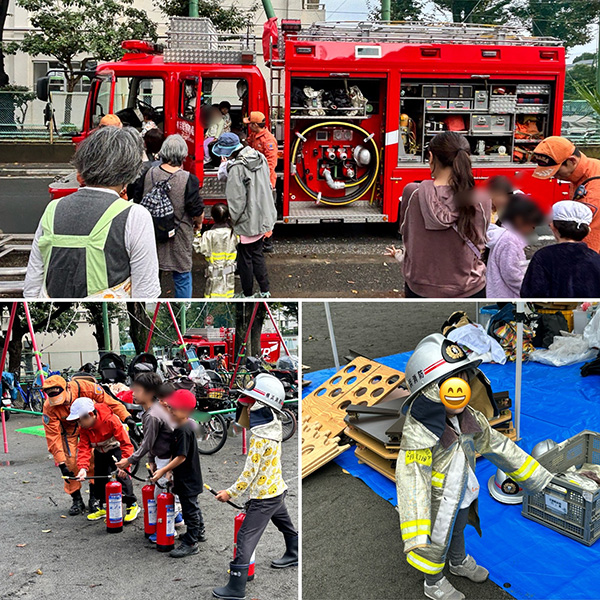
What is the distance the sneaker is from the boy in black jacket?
0.45m

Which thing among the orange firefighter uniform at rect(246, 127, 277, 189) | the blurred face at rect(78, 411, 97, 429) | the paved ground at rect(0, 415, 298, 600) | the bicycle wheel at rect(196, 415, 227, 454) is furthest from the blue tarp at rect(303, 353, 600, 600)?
the orange firefighter uniform at rect(246, 127, 277, 189)

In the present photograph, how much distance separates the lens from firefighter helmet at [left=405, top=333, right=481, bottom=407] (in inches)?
139

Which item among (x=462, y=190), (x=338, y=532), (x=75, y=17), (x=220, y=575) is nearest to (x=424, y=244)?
(x=462, y=190)

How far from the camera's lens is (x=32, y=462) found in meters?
5.44

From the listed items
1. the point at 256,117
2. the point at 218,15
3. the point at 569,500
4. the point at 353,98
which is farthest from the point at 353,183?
the point at 218,15

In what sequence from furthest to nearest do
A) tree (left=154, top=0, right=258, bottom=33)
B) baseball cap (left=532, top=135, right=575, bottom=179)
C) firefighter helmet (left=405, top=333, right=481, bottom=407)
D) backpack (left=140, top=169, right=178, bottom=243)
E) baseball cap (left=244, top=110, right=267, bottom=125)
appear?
tree (left=154, top=0, right=258, bottom=33) → baseball cap (left=244, top=110, right=267, bottom=125) → backpack (left=140, top=169, right=178, bottom=243) → baseball cap (left=532, top=135, right=575, bottom=179) → firefighter helmet (left=405, top=333, right=481, bottom=407)

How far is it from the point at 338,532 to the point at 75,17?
21.1 m

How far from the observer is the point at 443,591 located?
→ 3.84 m

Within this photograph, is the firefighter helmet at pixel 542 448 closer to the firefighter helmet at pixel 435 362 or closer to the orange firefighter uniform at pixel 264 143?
the firefighter helmet at pixel 435 362

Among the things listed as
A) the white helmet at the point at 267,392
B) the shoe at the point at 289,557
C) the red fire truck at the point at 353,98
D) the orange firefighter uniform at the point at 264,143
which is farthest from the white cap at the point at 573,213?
the red fire truck at the point at 353,98

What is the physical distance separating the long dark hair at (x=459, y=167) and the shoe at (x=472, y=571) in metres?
1.87

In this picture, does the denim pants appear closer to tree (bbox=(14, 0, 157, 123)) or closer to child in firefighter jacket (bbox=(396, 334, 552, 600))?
child in firefighter jacket (bbox=(396, 334, 552, 600))

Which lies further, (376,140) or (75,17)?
(75,17)

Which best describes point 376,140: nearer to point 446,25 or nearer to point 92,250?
point 446,25
